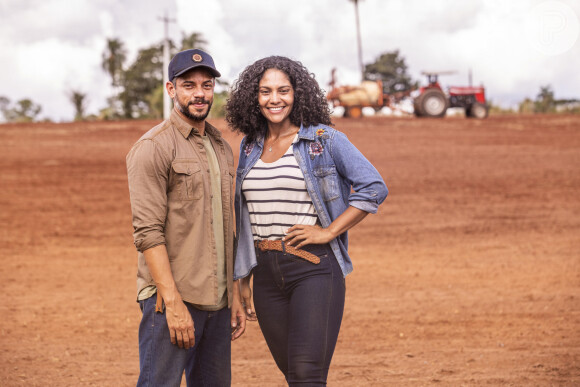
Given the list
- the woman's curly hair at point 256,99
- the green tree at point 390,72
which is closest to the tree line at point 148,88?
the green tree at point 390,72

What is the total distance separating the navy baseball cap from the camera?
3160mm

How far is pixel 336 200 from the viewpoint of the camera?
11.0ft

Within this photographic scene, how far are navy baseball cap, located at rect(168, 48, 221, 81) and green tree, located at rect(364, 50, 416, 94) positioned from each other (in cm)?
5191

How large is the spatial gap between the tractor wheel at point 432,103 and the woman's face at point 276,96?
75.8 feet

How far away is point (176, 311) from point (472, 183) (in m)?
15.0

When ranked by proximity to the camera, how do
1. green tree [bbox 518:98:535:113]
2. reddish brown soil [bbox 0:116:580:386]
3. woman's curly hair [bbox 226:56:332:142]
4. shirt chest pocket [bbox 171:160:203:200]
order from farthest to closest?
green tree [bbox 518:98:535:113] → reddish brown soil [bbox 0:116:580:386] → woman's curly hair [bbox 226:56:332:142] → shirt chest pocket [bbox 171:160:203:200]

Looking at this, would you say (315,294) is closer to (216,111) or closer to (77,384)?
(77,384)

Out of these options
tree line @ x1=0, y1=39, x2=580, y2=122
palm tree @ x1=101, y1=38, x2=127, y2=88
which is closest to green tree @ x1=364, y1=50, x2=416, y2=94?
tree line @ x1=0, y1=39, x2=580, y2=122

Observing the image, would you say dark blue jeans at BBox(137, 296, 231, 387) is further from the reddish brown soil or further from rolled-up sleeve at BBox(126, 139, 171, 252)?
the reddish brown soil

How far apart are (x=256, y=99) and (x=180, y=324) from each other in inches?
49.1

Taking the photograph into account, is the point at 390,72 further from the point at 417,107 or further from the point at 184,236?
the point at 184,236

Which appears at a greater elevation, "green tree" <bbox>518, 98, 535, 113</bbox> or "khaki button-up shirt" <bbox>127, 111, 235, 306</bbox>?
"green tree" <bbox>518, 98, 535, 113</bbox>

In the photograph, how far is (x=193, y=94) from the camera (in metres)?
3.22

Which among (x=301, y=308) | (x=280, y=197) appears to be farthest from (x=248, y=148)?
(x=301, y=308)
